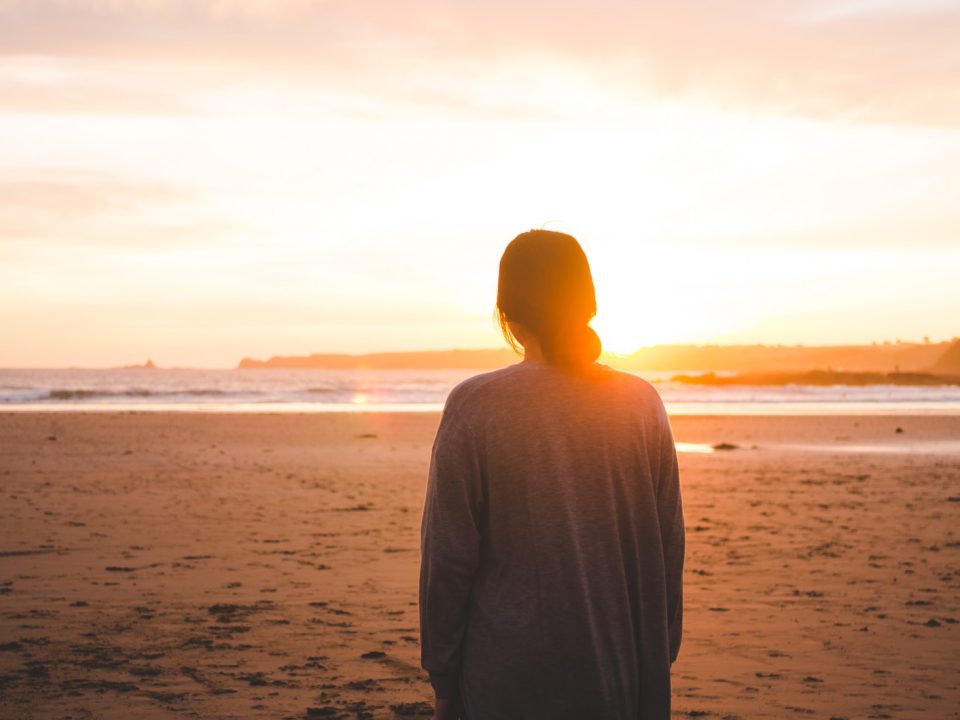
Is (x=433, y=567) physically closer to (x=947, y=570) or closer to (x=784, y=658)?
(x=784, y=658)

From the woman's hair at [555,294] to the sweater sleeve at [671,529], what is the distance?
0.31 m

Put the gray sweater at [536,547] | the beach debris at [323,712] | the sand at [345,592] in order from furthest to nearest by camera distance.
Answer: the sand at [345,592], the beach debris at [323,712], the gray sweater at [536,547]

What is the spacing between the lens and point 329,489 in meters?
13.0

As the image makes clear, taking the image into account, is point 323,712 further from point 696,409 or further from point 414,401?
point 414,401

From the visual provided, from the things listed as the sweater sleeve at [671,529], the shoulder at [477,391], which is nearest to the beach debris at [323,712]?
the sweater sleeve at [671,529]

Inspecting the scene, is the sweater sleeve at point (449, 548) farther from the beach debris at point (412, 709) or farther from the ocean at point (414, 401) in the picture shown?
the ocean at point (414, 401)

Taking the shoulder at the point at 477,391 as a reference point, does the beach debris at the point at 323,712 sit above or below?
below

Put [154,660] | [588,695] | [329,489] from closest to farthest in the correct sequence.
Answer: [588,695] → [154,660] → [329,489]

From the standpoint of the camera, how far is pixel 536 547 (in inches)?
88.4

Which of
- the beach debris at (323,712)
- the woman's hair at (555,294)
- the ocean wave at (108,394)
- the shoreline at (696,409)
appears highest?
the woman's hair at (555,294)

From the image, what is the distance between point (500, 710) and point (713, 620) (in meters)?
4.59

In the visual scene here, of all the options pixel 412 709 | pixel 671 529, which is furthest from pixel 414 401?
pixel 671 529

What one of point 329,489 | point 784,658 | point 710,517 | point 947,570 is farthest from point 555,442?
point 329,489

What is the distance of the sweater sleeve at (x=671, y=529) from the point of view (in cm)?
245
